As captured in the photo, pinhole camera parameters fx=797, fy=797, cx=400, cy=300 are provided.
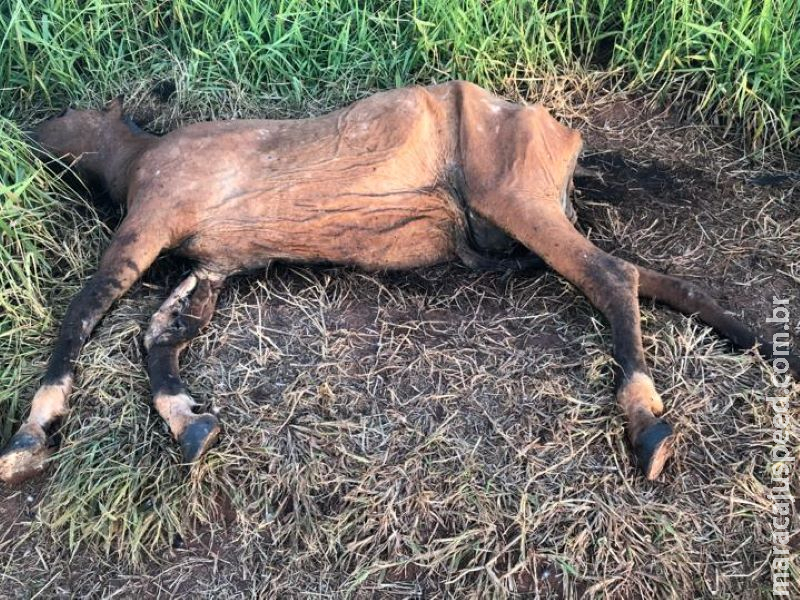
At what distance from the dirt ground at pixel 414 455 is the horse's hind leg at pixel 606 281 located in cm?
8

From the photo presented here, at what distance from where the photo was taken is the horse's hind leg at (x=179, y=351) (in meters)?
2.69

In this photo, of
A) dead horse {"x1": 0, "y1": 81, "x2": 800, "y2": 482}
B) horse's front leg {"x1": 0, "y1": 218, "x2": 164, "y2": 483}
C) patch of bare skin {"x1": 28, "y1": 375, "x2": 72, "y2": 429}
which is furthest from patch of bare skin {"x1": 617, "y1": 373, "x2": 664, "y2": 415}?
patch of bare skin {"x1": 28, "y1": 375, "x2": 72, "y2": 429}

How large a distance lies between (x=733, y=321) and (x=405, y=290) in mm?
1275

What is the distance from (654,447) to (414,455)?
0.78m

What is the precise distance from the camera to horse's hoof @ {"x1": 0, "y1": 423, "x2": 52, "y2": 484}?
273 cm

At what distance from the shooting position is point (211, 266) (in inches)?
129

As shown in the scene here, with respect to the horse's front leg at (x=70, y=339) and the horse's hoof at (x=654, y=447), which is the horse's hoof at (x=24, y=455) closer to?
the horse's front leg at (x=70, y=339)

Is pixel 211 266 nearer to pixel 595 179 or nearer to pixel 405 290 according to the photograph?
pixel 405 290

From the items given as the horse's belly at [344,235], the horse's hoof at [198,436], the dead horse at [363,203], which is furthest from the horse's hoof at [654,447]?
the horse's hoof at [198,436]

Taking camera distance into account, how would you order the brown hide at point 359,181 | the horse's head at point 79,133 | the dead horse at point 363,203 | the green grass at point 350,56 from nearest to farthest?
the dead horse at point 363,203 < the brown hide at point 359,181 < the horse's head at point 79,133 < the green grass at point 350,56

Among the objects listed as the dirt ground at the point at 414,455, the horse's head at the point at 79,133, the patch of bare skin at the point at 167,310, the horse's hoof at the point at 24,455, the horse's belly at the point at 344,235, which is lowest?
the dirt ground at the point at 414,455

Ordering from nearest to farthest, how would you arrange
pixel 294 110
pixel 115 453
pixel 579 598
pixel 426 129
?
pixel 579 598 → pixel 115 453 → pixel 426 129 → pixel 294 110

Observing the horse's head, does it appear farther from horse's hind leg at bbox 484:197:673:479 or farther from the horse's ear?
horse's hind leg at bbox 484:197:673:479

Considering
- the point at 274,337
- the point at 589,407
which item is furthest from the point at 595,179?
the point at 274,337
